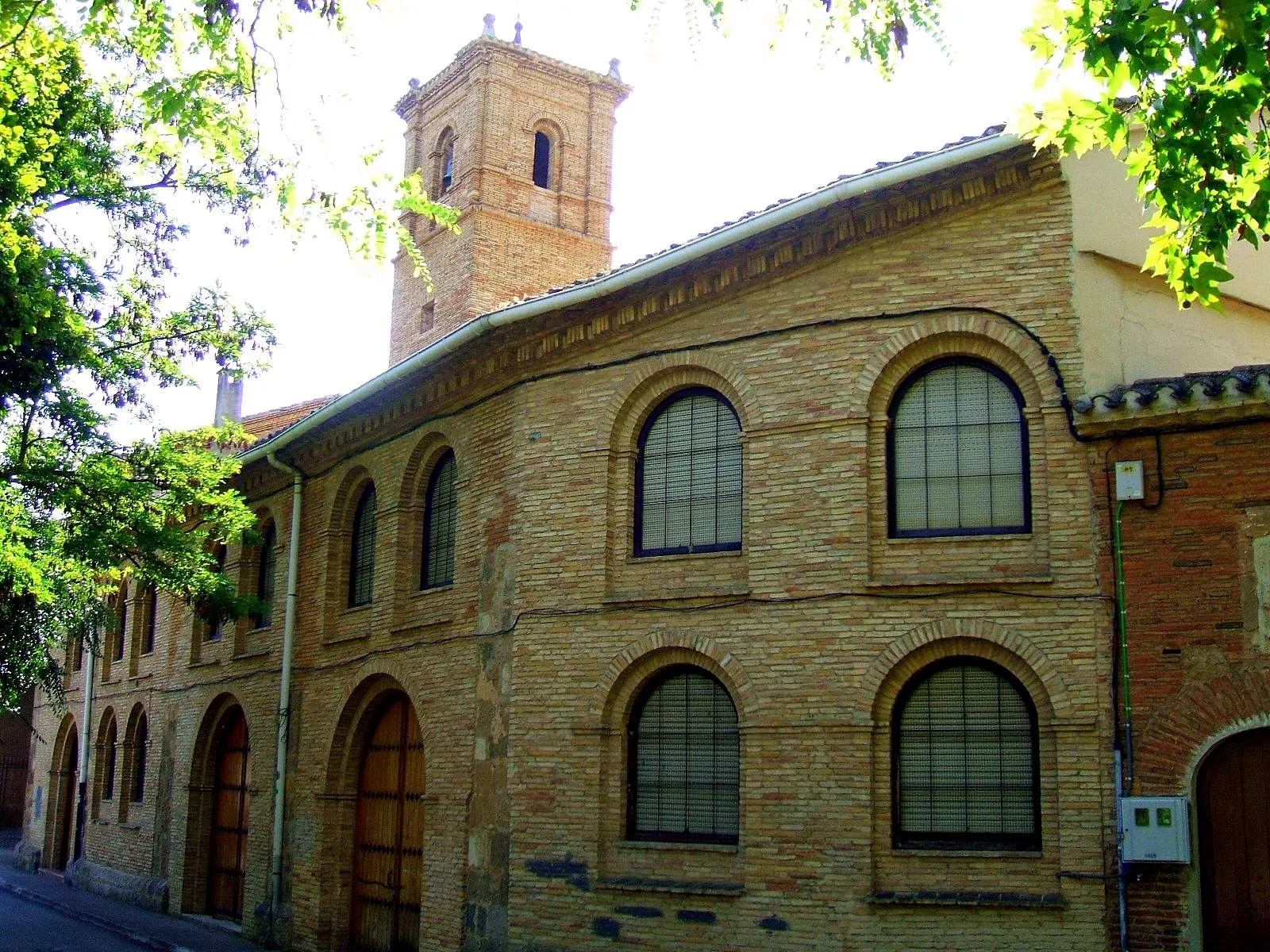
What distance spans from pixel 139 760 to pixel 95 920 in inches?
172

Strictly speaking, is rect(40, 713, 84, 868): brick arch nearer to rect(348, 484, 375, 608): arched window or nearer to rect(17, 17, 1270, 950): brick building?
rect(348, 484, 375, 608): arched window

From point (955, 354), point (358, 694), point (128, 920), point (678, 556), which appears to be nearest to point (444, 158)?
point (358, 694)

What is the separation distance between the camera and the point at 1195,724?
37.0 ft

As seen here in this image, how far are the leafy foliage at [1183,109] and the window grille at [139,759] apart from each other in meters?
21.6

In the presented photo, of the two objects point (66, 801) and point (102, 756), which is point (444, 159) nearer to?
point (102, 756)

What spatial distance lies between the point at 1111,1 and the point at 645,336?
7708 millimetres

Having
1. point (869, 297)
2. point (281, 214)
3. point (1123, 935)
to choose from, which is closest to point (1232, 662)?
point (1123, 935)

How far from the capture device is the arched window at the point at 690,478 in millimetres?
13781

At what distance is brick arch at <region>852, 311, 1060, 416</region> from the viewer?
12398 mm

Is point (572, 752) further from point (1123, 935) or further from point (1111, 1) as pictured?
point (1111, 1)

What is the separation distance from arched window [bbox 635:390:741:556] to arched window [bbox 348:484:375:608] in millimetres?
5299

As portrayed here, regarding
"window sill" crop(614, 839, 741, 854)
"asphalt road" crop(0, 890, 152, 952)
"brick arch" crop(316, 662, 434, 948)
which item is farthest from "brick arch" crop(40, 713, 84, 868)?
"window sill" crop(614, 839, 741, 854)

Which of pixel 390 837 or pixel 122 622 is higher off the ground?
pixel 122 622

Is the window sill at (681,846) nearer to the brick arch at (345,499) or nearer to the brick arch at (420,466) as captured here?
the brick arch at (420,466)
